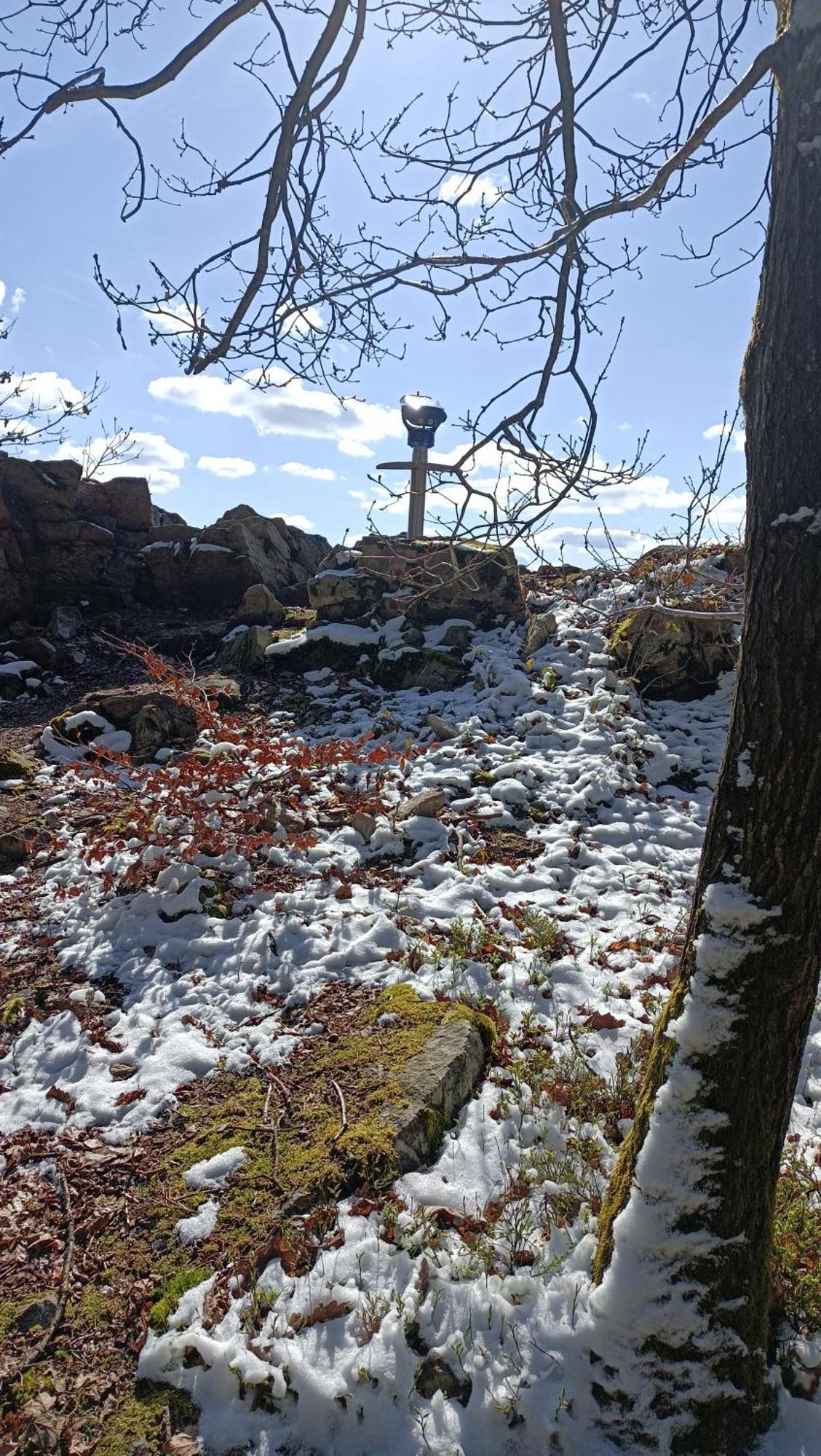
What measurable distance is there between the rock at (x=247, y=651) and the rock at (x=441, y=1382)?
305 inches

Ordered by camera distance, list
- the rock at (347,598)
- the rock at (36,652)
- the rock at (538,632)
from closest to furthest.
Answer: the rock at (538,632) < the rock at (347,598) < the rock at (36,652)

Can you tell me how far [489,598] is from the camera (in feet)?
30.9

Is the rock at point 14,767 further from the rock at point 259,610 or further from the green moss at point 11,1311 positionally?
the green moss at point 11,1311

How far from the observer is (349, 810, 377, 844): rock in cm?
567

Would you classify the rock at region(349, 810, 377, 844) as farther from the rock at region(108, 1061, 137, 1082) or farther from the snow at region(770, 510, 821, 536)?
the snow at region(770, 510, 821, 536)

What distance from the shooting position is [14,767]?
21.9 ft

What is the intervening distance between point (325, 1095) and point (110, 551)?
36.3ft

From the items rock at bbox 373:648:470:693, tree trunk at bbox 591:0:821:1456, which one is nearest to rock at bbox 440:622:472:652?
rock at bbox 373:648:470:693

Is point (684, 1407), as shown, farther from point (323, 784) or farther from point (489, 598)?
point (489, 598)

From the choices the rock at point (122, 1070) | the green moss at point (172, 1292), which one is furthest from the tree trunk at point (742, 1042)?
the rock at point (122, 1070)

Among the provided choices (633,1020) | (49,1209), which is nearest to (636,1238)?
(633,1020)

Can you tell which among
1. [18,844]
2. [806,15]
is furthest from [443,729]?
[806,15]

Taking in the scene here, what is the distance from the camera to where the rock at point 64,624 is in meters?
10.9

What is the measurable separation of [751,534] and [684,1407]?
2.28 m
